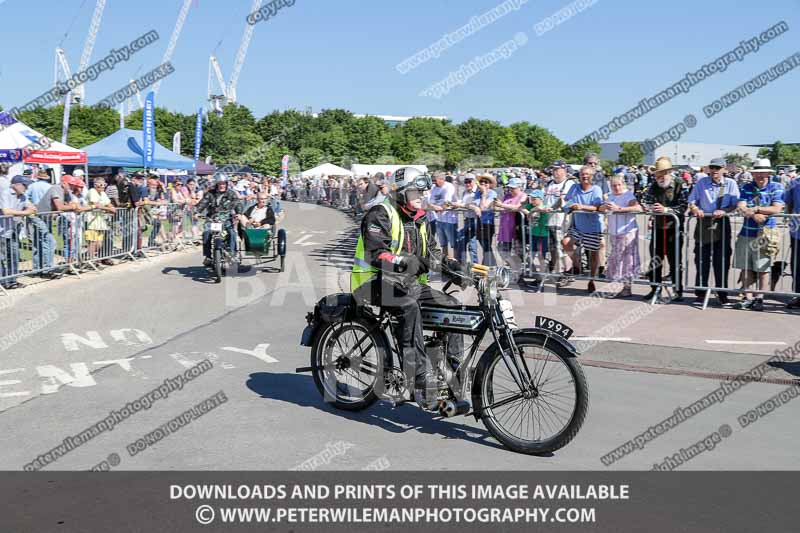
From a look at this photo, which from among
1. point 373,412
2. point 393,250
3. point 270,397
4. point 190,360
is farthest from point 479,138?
point 393,250

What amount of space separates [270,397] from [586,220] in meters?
7.00

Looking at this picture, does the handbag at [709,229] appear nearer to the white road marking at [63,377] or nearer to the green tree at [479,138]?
the white road marking at [63,377]

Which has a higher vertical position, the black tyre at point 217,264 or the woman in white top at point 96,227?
the woman in white top at point 96,227

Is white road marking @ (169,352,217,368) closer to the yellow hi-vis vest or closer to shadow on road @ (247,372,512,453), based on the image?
shadow on road @ (247,372,512,453)

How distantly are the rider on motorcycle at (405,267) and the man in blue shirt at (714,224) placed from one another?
647 cm

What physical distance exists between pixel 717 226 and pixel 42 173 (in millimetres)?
12232

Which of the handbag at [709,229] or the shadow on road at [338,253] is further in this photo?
the shadow on road at [338,253]

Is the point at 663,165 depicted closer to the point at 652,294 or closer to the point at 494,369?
the point at 652,294

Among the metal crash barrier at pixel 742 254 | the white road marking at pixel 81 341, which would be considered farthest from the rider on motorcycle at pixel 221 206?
the metal crash barrier at pixel 742 254

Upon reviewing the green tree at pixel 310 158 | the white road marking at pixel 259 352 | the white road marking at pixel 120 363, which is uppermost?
the green tree at pixel 310 158

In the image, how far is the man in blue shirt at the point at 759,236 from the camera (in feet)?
34.6

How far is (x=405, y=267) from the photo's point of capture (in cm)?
554

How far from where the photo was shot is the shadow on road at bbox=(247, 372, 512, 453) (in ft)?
18.6

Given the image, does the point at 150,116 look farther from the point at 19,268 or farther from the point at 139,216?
the point at 19,268
